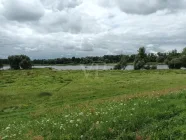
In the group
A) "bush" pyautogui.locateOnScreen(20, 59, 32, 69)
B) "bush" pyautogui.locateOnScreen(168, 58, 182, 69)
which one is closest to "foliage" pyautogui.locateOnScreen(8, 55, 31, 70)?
"bush" pyautogui.locateOnScreen(20, 59, 32, 69)

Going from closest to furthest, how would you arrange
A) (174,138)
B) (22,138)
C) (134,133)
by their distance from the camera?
(174,138)
(134,133)
(22,138)

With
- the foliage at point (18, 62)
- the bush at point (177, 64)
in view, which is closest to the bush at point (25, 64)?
the foliage at point (18, 62)

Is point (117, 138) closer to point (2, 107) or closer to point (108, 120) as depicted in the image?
point (108, 120)

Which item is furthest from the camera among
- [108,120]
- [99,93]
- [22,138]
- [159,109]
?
[99,93]

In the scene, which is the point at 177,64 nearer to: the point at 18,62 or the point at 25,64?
the point at 25,64

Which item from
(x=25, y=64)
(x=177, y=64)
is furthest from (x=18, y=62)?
(x=177, y=64)

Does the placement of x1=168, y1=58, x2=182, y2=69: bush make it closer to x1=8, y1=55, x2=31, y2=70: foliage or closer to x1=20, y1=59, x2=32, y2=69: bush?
x1=20, y1=59, x2=32, y2=69: bush

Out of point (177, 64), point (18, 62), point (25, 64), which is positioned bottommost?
point (177, 64)

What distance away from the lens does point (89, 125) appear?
12461 millimetres

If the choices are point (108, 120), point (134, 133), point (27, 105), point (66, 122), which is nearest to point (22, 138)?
point (66, 122)

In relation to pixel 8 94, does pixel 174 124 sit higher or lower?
higher

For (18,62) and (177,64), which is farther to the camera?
(18,62)

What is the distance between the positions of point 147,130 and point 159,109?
391 cm

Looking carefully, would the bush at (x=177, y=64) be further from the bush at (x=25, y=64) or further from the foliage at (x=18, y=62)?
the foliage at (x=18, y=62)
